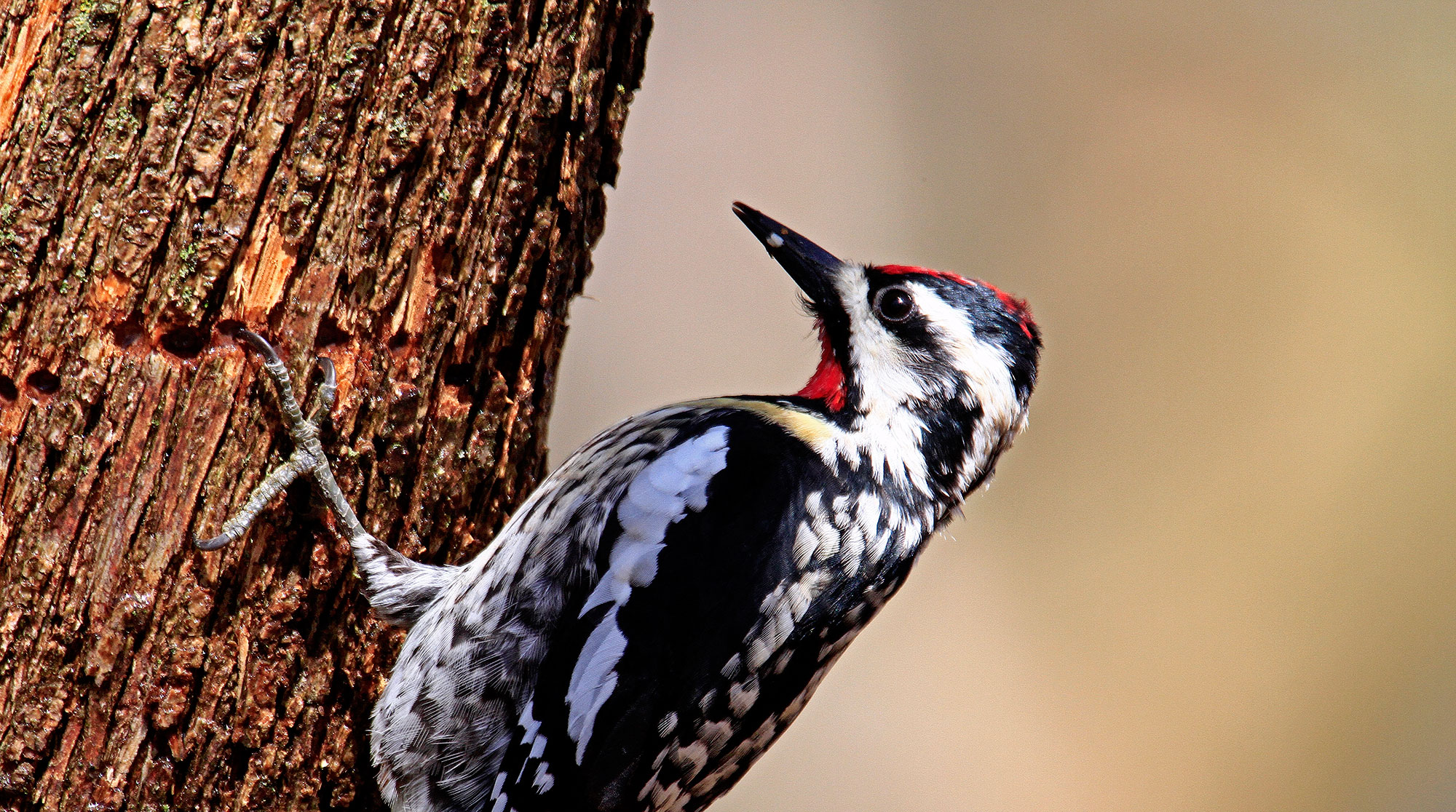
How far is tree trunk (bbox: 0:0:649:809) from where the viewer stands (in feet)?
4.72

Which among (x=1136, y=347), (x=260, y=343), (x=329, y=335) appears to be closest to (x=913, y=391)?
(x=329, y=335)

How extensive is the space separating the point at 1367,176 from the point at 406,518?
564cm

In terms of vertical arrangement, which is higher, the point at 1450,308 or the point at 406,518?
the point at 1450,308

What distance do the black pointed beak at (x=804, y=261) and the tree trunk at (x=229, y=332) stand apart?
519 mm

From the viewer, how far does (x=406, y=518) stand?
1771 millimetres

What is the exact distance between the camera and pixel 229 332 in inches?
60.8

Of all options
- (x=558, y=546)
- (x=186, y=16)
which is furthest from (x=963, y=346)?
(x=186, y=16)

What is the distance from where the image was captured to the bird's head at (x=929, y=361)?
2037mm

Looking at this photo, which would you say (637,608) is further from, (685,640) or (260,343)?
(260,343)

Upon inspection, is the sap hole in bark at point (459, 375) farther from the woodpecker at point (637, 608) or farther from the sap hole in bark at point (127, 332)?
the sap hole in bark at point (127, 332)

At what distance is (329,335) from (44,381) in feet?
1.32

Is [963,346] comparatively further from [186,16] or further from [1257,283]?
[1257,283]

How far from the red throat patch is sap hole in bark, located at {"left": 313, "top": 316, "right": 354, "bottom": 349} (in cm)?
97

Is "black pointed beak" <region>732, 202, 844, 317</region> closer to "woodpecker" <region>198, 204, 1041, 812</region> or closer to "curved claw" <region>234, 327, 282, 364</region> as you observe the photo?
"woodpecker" <region>198, 204, 1041, 812</region>
